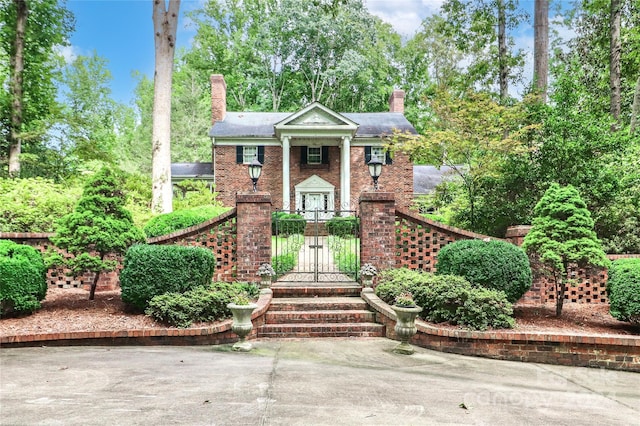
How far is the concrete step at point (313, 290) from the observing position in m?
7.43

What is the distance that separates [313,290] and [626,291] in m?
4.88

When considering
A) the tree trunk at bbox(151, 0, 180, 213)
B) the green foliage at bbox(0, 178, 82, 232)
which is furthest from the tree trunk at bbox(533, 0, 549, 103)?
the green foliage at bbox(0, 178, 82, 232)

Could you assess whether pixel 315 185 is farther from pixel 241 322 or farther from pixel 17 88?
pixel 241 322

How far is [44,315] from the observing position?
6457 millimetres

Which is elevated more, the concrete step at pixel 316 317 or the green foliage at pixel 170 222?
the green foliage at pixel 170 222

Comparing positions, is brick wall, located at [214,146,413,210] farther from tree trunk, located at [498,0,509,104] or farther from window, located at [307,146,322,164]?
tree trunk, located at [498,0,509,104]

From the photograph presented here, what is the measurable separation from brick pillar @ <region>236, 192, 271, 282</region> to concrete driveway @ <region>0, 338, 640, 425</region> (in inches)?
90.7

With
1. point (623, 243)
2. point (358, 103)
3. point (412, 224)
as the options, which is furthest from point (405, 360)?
point (358, 103)

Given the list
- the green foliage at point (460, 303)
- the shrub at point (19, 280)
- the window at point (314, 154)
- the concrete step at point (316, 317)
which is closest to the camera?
the green foliage at point (460, 303)

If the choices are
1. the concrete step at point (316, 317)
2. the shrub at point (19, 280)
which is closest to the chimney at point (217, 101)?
the shrub at point (19, 280)

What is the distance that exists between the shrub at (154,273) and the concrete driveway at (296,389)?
1070 millimetres

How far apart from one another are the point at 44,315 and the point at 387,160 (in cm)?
1802

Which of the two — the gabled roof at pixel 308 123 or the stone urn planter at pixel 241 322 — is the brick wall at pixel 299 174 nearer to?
the gabled roof at pixel 308 123

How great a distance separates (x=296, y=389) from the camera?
3.71 metres
